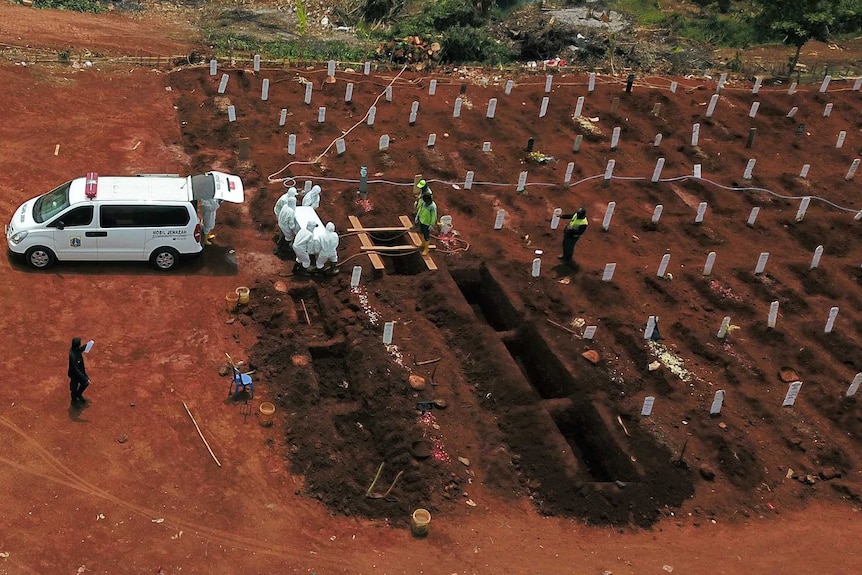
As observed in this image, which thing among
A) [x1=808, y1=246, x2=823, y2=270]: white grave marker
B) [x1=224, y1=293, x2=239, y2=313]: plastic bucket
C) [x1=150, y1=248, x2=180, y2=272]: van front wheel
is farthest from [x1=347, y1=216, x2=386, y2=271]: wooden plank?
[x1=808, y1=246, x2=823, y2=270]: white grave marker

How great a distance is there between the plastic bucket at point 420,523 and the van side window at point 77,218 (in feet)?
29.3

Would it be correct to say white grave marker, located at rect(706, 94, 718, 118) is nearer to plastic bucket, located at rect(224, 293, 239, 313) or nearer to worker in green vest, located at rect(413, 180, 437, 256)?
worker in green vest, located at rect(413, 180, 437, 256)

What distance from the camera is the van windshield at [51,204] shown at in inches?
594

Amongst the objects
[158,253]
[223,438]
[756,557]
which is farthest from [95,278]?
[756,557]

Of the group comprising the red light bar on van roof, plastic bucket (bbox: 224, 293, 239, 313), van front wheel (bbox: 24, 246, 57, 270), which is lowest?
plastic bucket (bbox: 224, 293, 239, 313)

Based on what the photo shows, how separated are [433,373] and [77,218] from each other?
7.75 metres

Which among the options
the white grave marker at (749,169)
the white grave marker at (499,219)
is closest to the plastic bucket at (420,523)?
the white grave marker at (499,219)

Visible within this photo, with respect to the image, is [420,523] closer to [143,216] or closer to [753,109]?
[143,216]

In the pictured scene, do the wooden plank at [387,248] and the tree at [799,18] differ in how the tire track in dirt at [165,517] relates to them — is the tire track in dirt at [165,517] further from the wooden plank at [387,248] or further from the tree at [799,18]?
the tree at [799,18]

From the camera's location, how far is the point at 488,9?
3606 centimetres

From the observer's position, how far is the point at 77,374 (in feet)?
39.0

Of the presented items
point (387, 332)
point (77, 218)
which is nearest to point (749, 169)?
point (387, 332)

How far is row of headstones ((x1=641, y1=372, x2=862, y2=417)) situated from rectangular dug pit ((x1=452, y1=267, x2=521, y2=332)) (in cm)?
363

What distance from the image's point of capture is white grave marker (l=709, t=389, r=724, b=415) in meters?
13.7
